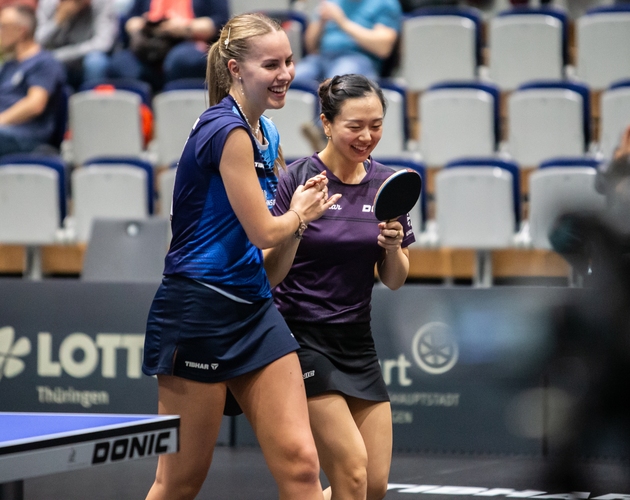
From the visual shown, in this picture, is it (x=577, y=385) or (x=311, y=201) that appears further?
(x=577, y=385)

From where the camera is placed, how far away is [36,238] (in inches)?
265

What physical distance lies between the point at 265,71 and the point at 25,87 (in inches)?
202

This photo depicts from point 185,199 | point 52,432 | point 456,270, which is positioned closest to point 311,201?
point 185,199

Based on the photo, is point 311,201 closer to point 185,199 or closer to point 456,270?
point 185,199

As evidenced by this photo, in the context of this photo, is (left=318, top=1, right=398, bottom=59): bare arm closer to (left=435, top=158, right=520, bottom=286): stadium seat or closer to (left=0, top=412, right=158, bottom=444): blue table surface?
(left=435, top=158, right=520, bottom=286): stadium seat

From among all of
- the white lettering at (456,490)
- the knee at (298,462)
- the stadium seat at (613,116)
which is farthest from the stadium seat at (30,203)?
the knee at (298,462)

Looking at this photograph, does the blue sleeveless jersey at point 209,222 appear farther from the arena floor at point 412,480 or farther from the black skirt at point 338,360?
the arena floor at point 412,480

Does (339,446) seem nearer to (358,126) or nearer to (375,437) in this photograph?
(375,437)

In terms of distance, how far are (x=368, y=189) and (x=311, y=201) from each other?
0.51 metres

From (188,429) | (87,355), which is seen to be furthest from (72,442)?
(87,355)

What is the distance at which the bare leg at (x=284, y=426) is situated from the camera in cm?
263

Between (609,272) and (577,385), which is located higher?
→ (609,272)

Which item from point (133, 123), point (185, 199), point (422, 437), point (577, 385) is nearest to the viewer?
point (185, 199)

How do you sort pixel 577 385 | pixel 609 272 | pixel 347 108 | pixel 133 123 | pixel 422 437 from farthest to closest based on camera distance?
pixel 133 123, pixel 422 437, pixel 577 385, pixel 609 272, pixel 347 108
